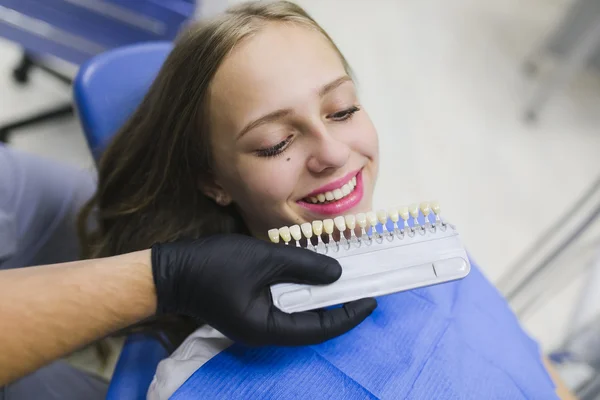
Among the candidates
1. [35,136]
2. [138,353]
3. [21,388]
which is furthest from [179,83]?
[35,136]

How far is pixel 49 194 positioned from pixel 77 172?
130 millimetres

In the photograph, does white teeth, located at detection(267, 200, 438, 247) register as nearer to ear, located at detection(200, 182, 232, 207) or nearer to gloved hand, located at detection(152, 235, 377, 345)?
gloved hand, located at detection(152, 235, 377, 345)

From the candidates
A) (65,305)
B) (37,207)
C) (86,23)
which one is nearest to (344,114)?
(65,305)

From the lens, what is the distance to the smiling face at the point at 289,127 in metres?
0.72

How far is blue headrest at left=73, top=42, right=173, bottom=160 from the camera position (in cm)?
106

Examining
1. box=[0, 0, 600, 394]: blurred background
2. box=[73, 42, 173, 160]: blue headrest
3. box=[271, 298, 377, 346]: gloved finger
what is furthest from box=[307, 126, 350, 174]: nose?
box=[0, 0, 600, 394]: blurred background

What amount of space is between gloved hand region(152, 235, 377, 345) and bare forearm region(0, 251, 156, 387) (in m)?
0.03

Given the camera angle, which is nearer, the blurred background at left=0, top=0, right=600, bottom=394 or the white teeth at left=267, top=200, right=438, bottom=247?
the white teeth at left=267, top=200, right=438, bottom=247

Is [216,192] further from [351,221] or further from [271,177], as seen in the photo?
[351,221]

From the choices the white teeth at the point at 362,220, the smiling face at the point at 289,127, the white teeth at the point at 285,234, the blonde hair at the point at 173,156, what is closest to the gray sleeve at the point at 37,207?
the blonde hair at the point at 173,156

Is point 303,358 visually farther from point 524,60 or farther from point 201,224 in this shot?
point 524,60

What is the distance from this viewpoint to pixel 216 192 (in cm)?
87

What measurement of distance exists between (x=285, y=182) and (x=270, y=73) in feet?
0.57

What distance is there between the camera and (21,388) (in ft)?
2.97
